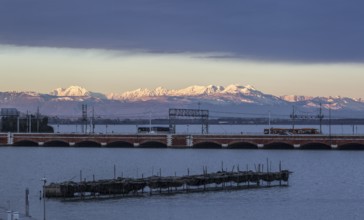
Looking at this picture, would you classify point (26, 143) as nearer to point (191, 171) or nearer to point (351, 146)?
point (351, 146)

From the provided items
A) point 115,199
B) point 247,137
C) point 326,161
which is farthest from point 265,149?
point 115,199

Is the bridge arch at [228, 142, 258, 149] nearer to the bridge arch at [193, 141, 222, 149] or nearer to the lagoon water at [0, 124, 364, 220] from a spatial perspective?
the lagoon water at [0, 124, 364, 220]

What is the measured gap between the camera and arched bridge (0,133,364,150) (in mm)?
173625

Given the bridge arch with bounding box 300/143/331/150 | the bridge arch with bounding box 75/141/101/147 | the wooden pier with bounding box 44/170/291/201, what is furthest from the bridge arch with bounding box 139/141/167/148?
the wooden pier with bounding box 44/170/291/201

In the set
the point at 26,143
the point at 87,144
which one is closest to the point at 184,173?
the point at 87,144

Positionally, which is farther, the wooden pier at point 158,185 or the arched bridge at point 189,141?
the arched bridge at point 189,141

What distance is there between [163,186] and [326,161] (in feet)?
208

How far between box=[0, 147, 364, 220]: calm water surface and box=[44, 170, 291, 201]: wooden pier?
5.66 ft

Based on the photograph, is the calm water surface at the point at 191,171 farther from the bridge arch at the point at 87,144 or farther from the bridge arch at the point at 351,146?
the bridge arch at the point at 351,146

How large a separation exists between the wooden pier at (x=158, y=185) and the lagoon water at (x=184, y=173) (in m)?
1.76

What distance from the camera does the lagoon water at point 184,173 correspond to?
80.8 m

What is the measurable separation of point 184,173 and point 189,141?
2263 inches

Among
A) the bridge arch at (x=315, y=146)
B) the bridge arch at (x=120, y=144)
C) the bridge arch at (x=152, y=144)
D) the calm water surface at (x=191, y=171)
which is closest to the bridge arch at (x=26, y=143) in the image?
the calm water surface at (x=191, y=171)

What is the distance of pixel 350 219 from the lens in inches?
3081
